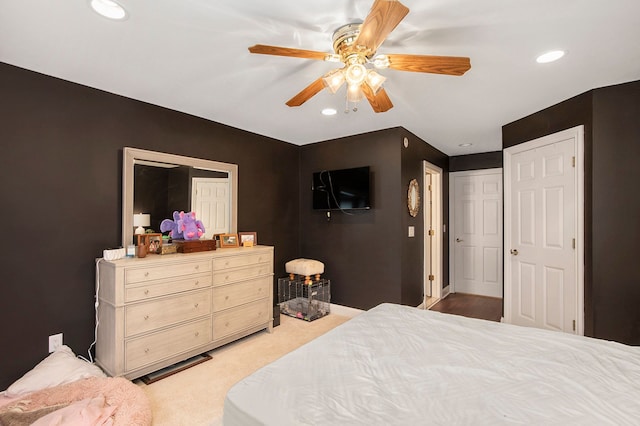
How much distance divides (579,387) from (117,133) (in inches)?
137

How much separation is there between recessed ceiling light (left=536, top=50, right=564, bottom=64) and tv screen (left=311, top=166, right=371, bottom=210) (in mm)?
1951

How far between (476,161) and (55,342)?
578cm

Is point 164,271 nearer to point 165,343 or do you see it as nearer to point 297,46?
point 165,343

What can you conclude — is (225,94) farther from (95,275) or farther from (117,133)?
(95,275)

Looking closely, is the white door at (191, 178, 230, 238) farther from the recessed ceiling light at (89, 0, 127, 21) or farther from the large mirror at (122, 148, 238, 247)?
the recessed ceiling light at (89, 0, 127, 21)

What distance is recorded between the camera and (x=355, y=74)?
163 cm

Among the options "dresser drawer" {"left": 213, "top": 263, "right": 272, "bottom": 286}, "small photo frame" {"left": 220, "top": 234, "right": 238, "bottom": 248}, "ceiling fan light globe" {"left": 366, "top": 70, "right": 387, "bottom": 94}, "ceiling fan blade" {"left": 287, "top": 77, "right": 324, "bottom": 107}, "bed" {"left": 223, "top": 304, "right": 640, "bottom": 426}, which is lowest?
"bed" {"left": 223, "top": 304, "right": 640, "bottom": 426}

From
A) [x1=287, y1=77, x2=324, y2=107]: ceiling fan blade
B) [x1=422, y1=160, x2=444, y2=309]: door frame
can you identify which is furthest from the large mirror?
[x1=422, y1=160, x2=444, y2=309]: door frame

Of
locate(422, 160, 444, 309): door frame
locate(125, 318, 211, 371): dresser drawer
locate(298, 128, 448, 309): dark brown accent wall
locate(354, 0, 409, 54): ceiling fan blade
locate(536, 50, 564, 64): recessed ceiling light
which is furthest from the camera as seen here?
locate(422, 160, 444, 309): door frame

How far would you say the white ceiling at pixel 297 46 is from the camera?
1.55 m

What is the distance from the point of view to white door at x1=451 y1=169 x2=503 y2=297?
191 inches

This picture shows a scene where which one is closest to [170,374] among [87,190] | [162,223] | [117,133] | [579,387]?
[162,223]

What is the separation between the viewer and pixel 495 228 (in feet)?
15.9

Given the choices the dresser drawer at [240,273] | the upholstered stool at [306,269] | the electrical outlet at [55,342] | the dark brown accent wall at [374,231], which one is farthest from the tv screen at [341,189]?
the electrical outlet at [55,342]
